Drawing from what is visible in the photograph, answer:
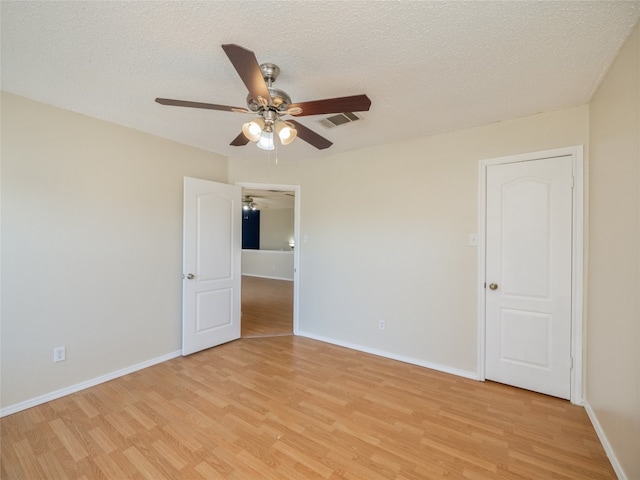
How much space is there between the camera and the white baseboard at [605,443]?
1.59m

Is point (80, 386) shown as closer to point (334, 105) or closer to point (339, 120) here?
point (334, 105)

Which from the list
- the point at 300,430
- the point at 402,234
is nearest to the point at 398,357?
the point at 402,234

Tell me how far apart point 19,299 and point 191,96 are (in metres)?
2.07

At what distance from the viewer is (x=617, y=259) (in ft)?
5.53

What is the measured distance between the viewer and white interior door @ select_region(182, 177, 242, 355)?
3.26 meters

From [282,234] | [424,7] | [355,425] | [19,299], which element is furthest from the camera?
[282,234]

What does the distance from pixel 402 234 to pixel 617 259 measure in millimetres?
1714

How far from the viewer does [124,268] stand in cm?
281

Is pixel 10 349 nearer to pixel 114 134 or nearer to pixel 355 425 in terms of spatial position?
pixel 114 134

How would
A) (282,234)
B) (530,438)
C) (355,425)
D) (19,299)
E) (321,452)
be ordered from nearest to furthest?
(321,452)
(530,438)
(355,425)
(19,299)
(282,234)

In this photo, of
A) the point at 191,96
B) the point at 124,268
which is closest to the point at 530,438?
the point at 191,96

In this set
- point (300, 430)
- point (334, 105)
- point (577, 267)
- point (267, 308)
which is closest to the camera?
point (334, 105)

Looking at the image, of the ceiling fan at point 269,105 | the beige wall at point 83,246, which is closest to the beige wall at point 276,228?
the beige wall at point 83,246

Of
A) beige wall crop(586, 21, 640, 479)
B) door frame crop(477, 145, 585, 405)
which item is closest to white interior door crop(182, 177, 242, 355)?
door frame crop(477, 145, 585, 405)
